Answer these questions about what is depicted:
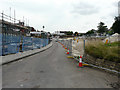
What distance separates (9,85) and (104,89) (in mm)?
3660

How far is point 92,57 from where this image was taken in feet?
25.1

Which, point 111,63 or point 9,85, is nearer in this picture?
point 9,85

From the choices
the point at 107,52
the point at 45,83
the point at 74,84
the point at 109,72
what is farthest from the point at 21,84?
the point at 107,52

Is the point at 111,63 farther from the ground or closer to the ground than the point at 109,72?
farther from the ground

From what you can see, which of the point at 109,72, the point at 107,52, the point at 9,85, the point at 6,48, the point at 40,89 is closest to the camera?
the point at 40,89

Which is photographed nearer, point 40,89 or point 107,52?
point 40,89

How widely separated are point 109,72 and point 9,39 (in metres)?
10.4

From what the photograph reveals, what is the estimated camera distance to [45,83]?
→ 4.36 meters

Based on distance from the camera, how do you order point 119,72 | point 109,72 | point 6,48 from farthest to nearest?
point 6,48, point 109,72, point 119,72

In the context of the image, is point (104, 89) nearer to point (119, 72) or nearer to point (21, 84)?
point (119, 72)

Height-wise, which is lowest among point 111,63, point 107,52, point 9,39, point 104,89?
point 104,89

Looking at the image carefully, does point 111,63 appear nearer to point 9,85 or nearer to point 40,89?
point 40,89

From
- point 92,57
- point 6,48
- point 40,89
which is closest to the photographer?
point 40,89

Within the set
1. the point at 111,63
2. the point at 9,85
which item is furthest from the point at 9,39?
the point at 111,63
